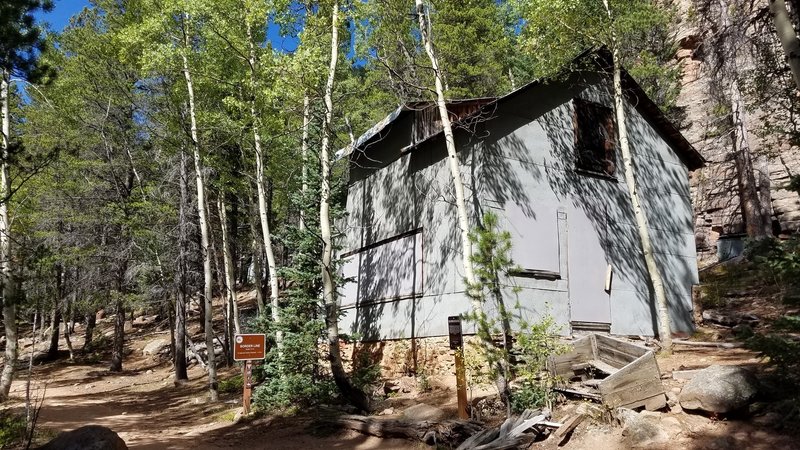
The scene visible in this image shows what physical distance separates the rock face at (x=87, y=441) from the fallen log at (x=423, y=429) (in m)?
4.21

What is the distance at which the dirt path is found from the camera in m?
10.6

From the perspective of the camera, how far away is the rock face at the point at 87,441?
7801mm

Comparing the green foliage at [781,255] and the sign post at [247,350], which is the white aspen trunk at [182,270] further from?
the green foliage at [781,255]

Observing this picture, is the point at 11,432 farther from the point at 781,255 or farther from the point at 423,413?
the point at 781,255

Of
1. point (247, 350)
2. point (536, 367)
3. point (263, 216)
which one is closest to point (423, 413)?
point (536, 367)

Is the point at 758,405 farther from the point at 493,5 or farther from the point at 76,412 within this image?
the point at 493,5

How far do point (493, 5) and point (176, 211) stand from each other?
17.0 metres

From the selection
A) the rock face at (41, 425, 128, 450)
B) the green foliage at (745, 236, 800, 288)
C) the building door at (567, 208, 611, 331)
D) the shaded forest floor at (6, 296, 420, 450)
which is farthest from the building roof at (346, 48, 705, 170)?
the rock face at (41, 425, 128, 450)

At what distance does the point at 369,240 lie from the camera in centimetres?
1589

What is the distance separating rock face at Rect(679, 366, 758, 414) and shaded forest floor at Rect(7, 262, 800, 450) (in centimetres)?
17

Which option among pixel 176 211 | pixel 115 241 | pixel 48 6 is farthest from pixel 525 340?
pixel 115 241

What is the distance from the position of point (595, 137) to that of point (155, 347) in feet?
82.5

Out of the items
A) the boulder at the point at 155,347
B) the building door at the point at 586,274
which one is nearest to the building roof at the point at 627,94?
the building door at the point at 586,274

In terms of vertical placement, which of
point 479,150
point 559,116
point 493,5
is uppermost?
point 493,5
